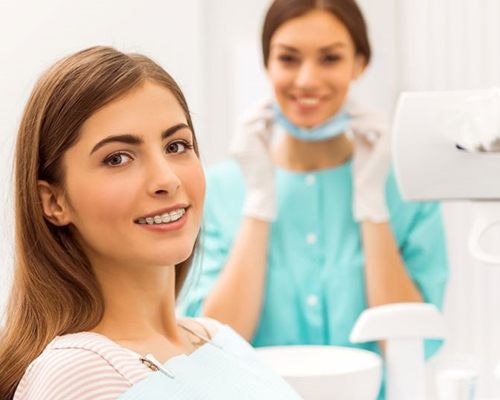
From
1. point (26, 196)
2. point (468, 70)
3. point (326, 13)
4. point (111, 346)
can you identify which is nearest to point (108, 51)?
point (26, 196)

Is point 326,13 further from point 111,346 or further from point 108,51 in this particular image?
point 111,346

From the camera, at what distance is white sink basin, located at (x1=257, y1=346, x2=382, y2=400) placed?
134 cm

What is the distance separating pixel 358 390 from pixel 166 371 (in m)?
0.42

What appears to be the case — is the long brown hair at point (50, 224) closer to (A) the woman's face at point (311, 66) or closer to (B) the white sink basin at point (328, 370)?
(B) the white sink basin at point (328, 370)

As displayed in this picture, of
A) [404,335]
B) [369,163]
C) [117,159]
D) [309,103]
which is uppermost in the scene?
[117,159]

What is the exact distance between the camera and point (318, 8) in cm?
192

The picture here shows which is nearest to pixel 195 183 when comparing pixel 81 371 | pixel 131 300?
pixel 131 300

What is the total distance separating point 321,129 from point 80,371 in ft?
3.53

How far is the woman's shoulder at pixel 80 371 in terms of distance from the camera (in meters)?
0.95

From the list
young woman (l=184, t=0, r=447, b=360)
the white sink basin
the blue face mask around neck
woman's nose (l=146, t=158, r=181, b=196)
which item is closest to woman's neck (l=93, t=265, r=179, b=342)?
woman's nose (l=146, t=158, r=181, b=196)

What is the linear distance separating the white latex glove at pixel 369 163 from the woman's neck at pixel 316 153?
3cm

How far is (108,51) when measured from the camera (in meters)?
1.11

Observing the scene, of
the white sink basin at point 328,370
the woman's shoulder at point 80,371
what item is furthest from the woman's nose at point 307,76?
the woman's shoulder at point 80,371

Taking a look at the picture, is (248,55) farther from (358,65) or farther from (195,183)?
(195,183)
